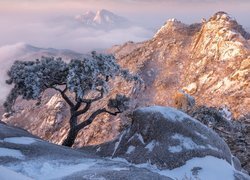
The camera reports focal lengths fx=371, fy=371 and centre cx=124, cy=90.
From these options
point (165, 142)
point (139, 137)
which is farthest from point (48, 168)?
point (165, 142)

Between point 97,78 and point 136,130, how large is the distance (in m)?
9.27

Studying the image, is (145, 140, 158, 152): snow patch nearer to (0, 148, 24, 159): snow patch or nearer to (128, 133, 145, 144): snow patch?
(128, 133, 145, 144): snow patch

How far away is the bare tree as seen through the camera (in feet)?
108

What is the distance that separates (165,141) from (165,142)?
9 cm

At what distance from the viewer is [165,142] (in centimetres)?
2380

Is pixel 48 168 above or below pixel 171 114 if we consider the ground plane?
below

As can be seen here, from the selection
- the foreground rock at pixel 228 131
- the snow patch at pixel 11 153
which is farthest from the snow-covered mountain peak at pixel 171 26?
the snow patch at pixel 11 153

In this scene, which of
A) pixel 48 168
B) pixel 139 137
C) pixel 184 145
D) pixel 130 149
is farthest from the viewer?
pixel 139 137

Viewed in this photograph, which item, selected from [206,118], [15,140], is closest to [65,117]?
[206,118]

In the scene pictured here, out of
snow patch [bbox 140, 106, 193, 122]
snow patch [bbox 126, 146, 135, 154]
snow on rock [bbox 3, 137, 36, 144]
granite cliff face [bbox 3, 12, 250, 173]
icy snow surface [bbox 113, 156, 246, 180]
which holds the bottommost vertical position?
granite cliff face [bbox 3, 12, 250, 173]

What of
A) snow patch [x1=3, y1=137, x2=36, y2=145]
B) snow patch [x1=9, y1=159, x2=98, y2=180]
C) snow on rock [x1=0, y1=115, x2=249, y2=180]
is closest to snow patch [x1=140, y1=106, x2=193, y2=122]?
snow on rock [x1=0, y1=115, x2=249, y2=180]

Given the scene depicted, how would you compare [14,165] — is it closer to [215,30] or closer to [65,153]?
[65,153]

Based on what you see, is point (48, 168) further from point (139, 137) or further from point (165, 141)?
point (165, 141)

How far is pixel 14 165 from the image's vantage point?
19547 millimetres
